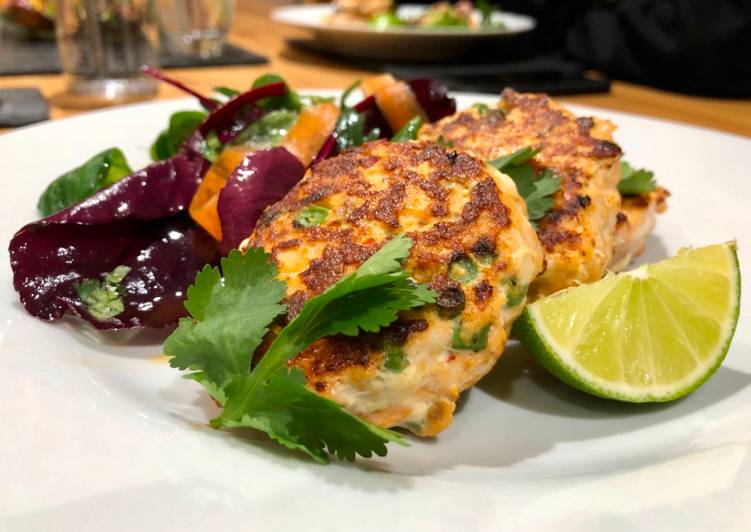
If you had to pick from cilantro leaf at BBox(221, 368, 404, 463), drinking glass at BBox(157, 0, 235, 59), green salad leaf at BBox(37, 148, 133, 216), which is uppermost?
cilantro leaf at BBox(221, 368, 404, 463)

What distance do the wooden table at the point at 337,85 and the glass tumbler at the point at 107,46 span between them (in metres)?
0.17

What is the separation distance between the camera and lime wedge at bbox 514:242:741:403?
1.44 meters

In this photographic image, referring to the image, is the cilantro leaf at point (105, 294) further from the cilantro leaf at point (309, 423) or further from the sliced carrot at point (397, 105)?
the sliced carrot at point (397, 105)

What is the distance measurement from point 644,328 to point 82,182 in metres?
1.56

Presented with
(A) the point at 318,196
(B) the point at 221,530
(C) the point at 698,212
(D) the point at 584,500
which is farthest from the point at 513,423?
(C) the point at 698,212

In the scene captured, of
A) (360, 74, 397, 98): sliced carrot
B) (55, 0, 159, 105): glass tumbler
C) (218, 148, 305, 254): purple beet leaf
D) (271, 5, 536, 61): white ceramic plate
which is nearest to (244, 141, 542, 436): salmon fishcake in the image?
(218, 148, 305, 254): purple beet leaf

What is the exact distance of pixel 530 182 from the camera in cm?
176

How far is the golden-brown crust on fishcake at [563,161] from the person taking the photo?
169cm

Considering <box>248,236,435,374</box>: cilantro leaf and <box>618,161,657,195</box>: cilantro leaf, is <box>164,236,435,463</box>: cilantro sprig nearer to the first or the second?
<box>248,236,435,374</box>: cilantro leaf

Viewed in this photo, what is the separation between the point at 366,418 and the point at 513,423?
38 cm

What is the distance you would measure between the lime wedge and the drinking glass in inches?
152

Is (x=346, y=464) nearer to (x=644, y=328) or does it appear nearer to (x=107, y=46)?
(x=644, y=328)

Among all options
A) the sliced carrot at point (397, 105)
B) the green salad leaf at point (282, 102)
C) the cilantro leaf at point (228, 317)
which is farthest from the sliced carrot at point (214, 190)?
the cilantro leaf at point (228, 317)

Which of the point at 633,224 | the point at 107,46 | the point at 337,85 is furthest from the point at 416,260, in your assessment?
the point at 337,85
